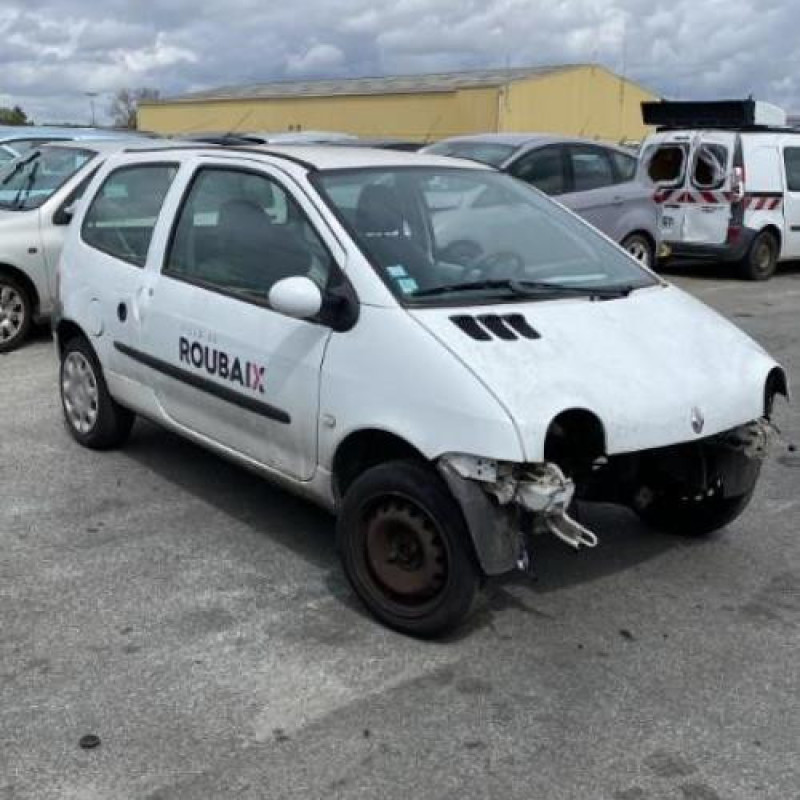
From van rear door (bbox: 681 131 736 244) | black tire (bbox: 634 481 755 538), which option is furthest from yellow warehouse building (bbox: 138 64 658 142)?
black tire (bbox: 634 481 755 538)

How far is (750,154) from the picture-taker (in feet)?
42.0

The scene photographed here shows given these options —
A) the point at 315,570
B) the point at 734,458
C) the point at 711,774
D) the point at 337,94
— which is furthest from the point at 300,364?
the point at 337,94

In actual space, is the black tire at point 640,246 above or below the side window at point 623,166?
below

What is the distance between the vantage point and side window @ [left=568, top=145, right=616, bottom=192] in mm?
11195

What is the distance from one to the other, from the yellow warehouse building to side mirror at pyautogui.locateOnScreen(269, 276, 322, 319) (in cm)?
3040

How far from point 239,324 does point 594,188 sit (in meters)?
7.99

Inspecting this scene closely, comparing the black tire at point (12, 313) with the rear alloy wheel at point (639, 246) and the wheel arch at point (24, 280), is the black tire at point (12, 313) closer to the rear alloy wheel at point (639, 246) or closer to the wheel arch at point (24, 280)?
the wheel arch at point (24, 280)

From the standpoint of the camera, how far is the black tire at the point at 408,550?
133 inches

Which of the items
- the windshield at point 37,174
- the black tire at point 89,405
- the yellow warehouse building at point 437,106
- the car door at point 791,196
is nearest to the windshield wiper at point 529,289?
the black tire at point 89,405

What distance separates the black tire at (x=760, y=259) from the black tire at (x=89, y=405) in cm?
966

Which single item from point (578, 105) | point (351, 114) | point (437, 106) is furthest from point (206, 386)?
point (578, 105)

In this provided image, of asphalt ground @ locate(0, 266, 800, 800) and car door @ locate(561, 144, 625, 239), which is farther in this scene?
car door @ locate(561, 144, 625, 239)

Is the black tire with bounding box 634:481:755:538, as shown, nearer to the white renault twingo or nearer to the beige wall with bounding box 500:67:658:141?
the white renault twingo

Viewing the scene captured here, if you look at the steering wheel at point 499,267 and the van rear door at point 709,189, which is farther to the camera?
the van rear door at point 709,189
